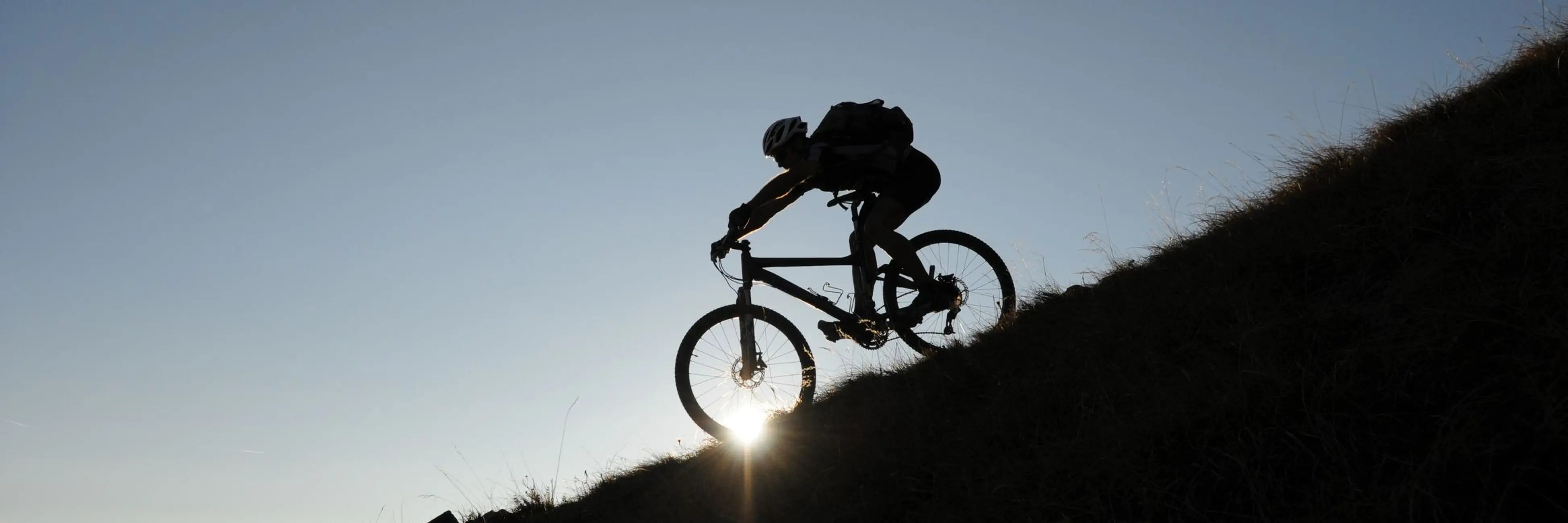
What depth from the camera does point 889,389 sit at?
24.9 feet

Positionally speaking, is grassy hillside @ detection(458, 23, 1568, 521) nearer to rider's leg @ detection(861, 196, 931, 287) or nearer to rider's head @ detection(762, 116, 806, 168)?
rider's leg @ detection(861, 196, 931, 287)

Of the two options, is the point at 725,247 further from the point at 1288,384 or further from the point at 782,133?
the point at 1288,384

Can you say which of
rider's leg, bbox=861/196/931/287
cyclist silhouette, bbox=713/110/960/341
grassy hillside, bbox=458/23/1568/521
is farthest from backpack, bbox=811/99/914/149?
grassy hillside, bbox=458/23/1568/521

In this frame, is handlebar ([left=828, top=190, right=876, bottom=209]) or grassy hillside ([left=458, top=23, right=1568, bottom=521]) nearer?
grassy hillside ([left=458, top=23, right=1568, bottom=521])

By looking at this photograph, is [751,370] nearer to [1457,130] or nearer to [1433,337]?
[1433,337]

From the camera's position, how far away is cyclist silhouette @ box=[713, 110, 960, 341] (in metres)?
7.84

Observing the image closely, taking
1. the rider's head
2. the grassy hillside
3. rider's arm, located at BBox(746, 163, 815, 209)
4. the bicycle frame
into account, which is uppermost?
the rider's head

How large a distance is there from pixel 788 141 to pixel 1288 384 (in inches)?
169

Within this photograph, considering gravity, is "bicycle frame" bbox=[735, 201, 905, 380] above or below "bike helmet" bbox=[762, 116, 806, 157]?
below

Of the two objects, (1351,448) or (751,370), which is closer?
(1351,448)

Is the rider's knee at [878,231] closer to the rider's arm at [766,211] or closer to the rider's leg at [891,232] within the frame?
the rider's leg at [891,232]

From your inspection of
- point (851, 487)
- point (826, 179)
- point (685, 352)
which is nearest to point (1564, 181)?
point (851, 487)

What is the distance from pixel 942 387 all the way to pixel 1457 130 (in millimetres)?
3924

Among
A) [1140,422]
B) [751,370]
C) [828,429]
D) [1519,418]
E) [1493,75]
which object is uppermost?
[1493,75]
